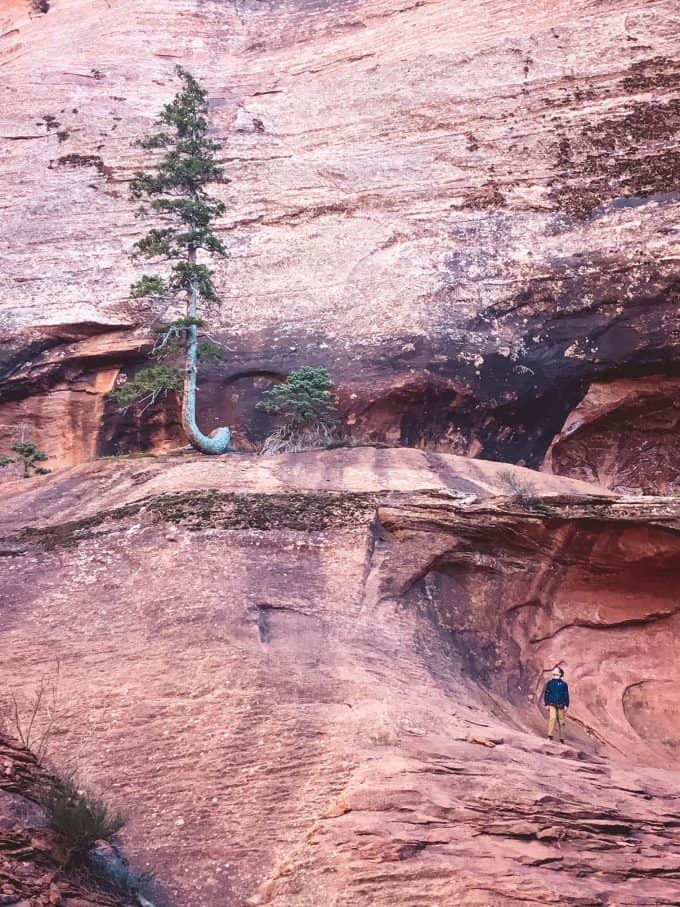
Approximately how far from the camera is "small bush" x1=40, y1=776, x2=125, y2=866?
28.8 ft

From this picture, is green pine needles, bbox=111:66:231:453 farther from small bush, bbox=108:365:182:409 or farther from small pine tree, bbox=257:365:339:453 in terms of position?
small pine tree, bbox=257:365:339:453

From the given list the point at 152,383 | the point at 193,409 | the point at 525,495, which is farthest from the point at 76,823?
the point at 152,383

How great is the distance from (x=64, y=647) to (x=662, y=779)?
8.72m

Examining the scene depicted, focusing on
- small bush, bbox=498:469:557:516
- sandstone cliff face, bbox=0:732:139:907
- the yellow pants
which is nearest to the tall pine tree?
small bush, bbox=498:469:557:516

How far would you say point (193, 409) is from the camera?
22.8m

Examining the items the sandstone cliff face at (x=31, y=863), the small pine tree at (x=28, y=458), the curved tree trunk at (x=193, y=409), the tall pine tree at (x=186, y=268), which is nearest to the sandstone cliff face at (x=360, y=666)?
the sandstone cliff face at (x=31, y=863)

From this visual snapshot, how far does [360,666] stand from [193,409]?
11573 millimetres

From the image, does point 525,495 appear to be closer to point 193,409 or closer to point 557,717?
point 557,717


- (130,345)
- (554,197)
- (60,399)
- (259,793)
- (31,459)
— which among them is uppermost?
(554,197)

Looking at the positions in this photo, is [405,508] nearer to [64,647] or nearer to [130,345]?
[64,647]

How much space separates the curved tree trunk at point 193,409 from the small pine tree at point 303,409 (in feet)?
4.07

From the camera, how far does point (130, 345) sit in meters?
26.4

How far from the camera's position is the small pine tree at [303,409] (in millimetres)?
22078

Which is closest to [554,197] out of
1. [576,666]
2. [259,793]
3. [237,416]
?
[237,416]
